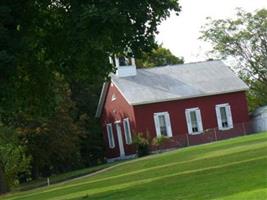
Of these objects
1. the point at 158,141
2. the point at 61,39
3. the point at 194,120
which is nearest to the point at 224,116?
the point at 194,120

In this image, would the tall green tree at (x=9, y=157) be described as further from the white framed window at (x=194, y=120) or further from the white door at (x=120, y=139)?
the white framed window at (x=194, y=120)

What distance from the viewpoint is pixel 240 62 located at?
74.6m

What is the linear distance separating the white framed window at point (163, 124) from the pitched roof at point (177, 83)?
1196 millimetres

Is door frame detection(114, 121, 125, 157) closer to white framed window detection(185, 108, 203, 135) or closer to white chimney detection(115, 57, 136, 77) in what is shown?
white chimney detection(115, 57, 136, 77)

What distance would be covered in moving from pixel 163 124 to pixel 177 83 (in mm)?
4077

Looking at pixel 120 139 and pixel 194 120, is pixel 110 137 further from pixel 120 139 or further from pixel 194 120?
pixel 194 120

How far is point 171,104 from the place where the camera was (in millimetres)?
51375

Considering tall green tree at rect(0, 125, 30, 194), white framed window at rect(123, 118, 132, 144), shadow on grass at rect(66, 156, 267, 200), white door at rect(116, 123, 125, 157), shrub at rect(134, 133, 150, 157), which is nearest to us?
shadow on grass at rect(66, 156, 267, 200)

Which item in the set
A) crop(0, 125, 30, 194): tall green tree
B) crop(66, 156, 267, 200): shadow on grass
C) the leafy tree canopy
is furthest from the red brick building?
crop(66, 156, 267, 200): shadow on grass

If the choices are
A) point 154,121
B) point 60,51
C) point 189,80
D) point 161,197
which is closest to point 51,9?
point 60,51

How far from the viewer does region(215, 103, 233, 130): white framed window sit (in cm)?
5200

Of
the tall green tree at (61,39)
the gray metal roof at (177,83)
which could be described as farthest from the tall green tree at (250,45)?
the tall green tree at (61,39)

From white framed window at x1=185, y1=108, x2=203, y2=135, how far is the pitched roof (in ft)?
3.94

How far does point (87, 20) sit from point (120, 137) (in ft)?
120
